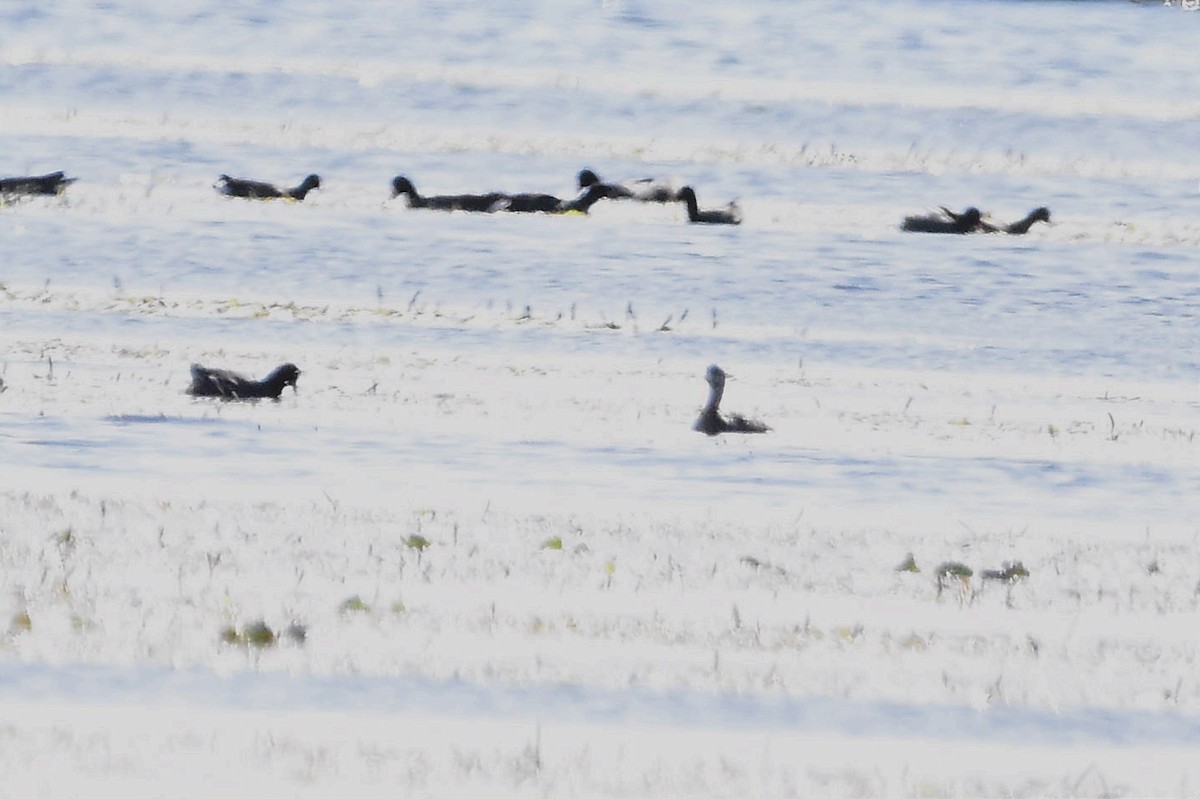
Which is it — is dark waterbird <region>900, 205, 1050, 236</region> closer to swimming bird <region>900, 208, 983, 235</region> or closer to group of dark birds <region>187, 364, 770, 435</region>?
swimming bird <region>900, 208, 983, 235</region>

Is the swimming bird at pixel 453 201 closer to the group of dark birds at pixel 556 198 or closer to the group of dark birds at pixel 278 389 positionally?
the group of dark birds at pixel 556 198

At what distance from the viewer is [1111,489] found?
29.9 ft

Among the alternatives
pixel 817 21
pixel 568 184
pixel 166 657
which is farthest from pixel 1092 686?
pixel 817 21

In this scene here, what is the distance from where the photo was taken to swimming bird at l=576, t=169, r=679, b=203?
19531 millimetres

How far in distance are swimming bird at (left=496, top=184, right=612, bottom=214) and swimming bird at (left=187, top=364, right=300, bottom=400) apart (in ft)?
28.6

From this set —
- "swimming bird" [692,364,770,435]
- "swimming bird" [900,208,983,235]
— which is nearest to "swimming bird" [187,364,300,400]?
"swimming bird" [692,364,770,435]

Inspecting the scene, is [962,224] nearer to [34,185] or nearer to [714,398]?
[34,185]

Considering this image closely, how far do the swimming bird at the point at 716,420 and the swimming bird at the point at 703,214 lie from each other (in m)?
8.96

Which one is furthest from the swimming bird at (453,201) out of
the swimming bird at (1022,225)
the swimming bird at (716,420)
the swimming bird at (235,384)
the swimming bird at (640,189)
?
the swimming bird at (716,420)

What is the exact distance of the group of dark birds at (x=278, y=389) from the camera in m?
10.0

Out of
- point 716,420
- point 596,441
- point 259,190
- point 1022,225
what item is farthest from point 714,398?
point 259,190

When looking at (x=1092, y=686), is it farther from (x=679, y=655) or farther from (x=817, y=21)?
(x=817, y=21)

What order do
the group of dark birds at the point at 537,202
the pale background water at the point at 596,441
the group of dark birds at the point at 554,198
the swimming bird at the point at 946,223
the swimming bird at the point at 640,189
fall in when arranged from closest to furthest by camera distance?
the pale background water at the point at 596,441 → the swimming bird at the point at 946,223 → the group of dark birds at the point at 554,198 → the group of dark birds at the point at 537,202 → the swimming bird at the point at 640,189

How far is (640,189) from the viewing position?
19672 mm
